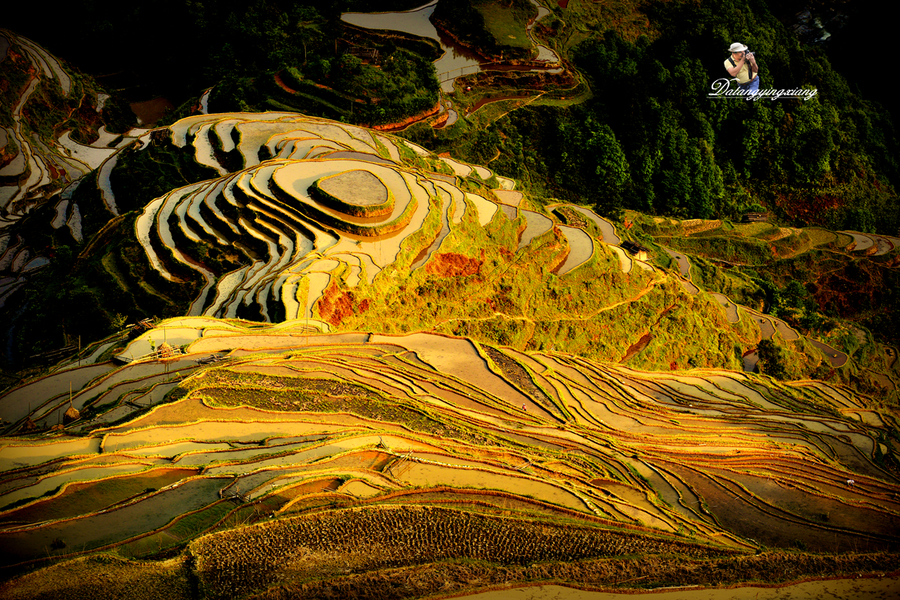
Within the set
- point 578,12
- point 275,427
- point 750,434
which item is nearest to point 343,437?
point 275,427

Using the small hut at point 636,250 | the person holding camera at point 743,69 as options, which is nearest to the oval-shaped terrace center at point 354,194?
the small hut at point 636,250

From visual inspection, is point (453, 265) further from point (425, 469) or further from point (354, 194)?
point (425, 469)

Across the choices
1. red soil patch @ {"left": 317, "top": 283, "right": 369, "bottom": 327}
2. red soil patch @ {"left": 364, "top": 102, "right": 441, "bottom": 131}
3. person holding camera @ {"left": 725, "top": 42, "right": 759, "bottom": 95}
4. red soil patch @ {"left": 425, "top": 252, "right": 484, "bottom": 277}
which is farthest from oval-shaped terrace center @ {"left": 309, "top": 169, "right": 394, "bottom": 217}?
person holding camera @ {"left": 725, "top": 42, "right": 759, "bottom": 95}

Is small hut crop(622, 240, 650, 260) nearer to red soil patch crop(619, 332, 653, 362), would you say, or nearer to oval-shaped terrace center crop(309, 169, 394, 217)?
red soil patch crop(619, 332, 653, 362)

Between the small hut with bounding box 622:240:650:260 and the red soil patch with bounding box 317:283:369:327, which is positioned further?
the small hut with bounding box 622:240:650:260

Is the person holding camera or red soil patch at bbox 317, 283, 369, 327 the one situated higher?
the person holding camera

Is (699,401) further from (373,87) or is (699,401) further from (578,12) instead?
(578,12)

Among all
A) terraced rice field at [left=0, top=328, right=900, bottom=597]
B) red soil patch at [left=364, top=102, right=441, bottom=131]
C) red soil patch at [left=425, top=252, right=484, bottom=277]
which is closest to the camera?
terraced rice field at [left=0, top=328, right=900, bottom=597]
